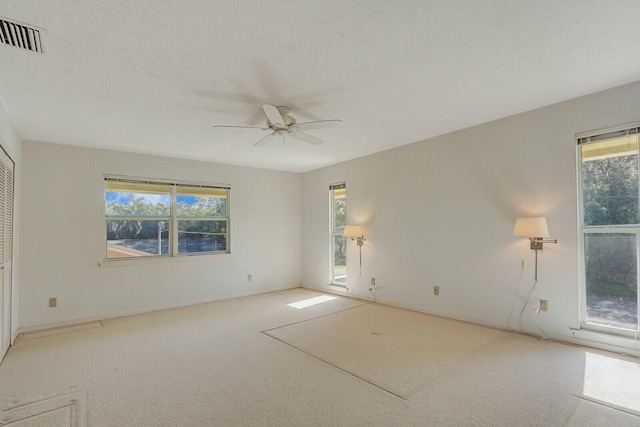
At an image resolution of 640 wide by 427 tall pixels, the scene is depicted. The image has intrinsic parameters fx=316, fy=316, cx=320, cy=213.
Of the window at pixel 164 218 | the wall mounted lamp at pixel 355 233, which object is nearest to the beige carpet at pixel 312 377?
the window at pixel 164 218

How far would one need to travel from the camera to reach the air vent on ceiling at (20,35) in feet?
6.08

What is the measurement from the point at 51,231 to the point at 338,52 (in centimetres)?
A: 438

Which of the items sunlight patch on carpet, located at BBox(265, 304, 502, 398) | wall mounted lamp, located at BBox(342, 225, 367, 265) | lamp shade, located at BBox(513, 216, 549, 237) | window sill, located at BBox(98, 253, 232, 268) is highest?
lamp shade, located at BBox(513, 216, 549, 237)

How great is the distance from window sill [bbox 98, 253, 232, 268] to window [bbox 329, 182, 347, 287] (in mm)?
1969

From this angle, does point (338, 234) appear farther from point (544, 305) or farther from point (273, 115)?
point (273, 115)

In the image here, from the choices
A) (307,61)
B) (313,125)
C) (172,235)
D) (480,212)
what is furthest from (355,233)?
(307,61)

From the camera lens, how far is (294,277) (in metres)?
6.66

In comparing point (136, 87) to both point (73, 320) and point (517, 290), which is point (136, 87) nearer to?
point (73, 320)

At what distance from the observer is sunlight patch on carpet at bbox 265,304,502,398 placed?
266 cm

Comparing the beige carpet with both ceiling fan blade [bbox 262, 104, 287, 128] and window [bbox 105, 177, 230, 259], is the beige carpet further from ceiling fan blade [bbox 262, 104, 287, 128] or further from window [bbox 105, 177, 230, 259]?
ceiling fan blade [bbox 262, 104, 287, 128]

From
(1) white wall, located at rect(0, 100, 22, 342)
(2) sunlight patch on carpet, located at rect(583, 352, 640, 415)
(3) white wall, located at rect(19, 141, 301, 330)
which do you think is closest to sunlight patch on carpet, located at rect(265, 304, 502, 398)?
(2) sunlight patch on carpet, located at rect(583, 352, 640, 415)

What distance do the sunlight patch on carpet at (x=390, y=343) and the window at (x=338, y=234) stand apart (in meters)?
1.42

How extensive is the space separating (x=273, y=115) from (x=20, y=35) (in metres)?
1.69

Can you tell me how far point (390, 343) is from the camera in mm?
3342
